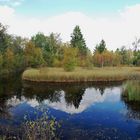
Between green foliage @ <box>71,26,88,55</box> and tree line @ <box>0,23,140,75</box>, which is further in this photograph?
green foliage @ <box>71,26,88,55</box>

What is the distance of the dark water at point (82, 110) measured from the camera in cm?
1608

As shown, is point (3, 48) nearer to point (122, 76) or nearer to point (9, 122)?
point (122, 76)

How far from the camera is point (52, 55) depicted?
69250 mm

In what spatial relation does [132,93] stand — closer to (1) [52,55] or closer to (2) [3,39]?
(1) [52,55]

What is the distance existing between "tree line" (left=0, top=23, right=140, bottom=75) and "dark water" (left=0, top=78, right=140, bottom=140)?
17840 mm

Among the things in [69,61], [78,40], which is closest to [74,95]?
[69,61]

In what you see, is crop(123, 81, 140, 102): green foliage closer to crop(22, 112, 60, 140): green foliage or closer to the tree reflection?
the tree reflection

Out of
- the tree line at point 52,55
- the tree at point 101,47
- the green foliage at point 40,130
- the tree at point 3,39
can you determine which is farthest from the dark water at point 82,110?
the tree at point 101,47

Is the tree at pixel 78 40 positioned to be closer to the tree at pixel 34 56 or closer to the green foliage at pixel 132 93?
the tree at pixel 34 56

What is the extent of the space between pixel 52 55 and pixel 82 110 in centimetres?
4793

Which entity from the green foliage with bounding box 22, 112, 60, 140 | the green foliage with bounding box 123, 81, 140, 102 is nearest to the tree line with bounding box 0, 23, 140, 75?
the green foliage with bounding box 123, 81, 140, 102

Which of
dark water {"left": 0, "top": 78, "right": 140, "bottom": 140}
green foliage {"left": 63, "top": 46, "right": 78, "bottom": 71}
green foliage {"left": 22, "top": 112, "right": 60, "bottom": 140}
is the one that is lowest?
dark water {"left": 0, "top": 78, "right": 140, "bottom": 140}

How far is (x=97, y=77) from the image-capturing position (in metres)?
42.9

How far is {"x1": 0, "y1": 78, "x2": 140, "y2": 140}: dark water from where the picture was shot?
16078 mm
